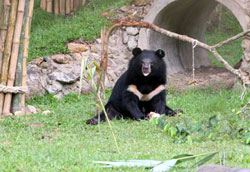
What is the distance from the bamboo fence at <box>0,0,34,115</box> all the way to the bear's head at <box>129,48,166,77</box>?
1579 millimetres

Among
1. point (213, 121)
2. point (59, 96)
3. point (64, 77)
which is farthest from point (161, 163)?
point (64, 77)

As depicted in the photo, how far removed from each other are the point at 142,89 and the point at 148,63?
0.36 meters

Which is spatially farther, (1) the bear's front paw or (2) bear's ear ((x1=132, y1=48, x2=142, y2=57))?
(2) bear's ear ((x1=132, y1=48, x2=142, y2=57))

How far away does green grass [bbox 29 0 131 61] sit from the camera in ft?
34.0

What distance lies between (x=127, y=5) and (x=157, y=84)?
4264mm

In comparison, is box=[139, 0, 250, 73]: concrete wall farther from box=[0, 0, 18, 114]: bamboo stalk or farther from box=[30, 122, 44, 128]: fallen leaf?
box=[30, 122, 44, 128]: fallen leaf

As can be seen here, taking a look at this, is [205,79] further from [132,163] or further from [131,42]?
[132,163]

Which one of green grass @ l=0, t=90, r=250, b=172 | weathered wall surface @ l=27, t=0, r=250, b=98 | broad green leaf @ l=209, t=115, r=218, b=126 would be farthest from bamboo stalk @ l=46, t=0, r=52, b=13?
broad green leaf @ l=209, t=115, r=218, b=126

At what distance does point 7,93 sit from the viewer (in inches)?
307

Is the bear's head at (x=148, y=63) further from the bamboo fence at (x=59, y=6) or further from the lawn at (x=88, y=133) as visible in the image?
the bamboo fence at (x=59, y=6)

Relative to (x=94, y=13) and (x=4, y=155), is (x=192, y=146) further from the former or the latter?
(x=94, y=13)

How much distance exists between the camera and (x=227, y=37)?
17.1 metres

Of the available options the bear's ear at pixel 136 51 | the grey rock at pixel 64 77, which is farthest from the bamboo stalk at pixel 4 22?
the grey rock at pixel 64 77

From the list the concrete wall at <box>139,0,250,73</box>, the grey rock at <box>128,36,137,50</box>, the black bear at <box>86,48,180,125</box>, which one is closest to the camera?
the black bear at <box>86,48,180,125</box>
